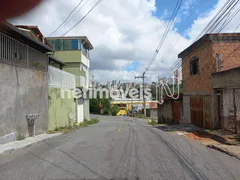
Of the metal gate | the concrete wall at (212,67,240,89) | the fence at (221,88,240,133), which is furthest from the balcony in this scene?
the fence at (221,88,240,133)

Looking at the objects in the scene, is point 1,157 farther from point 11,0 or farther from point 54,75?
point 54,75

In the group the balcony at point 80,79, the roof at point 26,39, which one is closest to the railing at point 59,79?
the roof at point 26,39

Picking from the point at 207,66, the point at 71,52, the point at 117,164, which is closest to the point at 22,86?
the point at 117,164

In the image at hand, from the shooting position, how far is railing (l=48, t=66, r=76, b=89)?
1654 cm

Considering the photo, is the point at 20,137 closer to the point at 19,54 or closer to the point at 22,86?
the point at 22,86

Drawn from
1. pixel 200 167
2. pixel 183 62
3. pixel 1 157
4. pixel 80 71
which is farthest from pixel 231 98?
pixel 80 71

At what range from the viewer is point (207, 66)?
1659cm

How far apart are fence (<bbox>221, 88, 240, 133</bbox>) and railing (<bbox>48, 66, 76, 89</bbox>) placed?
34.8ft

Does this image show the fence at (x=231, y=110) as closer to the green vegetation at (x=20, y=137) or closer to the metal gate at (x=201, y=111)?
the metal gate at (x=201, y=111)

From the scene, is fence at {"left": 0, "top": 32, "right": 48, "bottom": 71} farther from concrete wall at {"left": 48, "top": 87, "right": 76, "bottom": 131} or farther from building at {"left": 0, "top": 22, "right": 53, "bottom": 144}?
concrete wall at {"left": 48, "top": 87, "right": 76, "bottom": 131}

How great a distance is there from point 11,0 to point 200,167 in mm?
5861

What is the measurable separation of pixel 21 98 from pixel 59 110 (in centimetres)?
674

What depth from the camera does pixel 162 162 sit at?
22.5 ft

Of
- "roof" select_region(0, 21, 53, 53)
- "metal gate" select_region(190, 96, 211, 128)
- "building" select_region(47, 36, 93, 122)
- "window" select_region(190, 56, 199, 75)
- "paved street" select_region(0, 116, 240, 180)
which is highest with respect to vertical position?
"building" select_region(47, 36, 93, 122)
